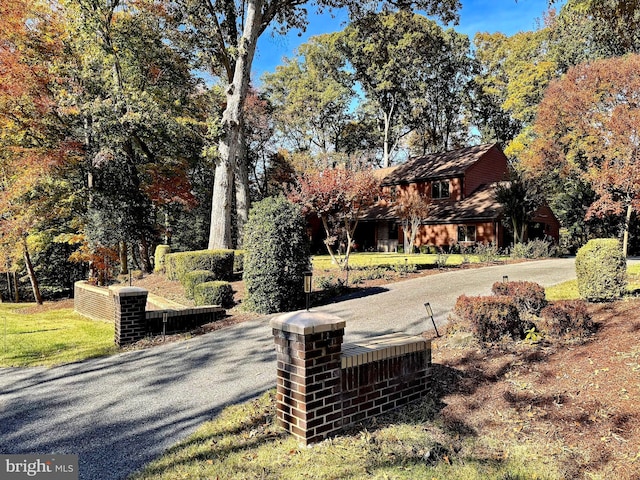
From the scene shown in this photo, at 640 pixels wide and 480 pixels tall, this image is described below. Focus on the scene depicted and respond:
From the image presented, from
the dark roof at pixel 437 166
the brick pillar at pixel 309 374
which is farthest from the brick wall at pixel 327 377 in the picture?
the dark roof at pixel 437 166

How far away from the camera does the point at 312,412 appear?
353cm

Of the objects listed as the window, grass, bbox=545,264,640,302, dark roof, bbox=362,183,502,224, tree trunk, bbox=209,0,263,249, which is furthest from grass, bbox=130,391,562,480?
the window

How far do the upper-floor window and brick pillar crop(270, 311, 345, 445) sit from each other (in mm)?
27480

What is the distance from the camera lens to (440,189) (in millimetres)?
29656

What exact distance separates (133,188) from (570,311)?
19385 millimetres

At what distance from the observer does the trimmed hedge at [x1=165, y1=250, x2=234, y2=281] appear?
503 inches

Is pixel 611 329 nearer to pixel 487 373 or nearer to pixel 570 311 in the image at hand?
A: pixel 570 311

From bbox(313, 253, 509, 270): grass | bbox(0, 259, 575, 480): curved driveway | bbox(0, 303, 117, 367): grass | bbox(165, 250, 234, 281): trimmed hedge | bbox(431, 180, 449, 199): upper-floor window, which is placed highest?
bbox(431, 180, 449, 199): upper-floor window

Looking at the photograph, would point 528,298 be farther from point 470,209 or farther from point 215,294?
point 470,209

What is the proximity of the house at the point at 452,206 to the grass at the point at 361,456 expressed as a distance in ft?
69.7

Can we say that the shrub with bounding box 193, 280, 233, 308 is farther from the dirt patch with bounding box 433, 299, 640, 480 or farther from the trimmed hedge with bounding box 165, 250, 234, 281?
the dirt patch with bounding box 433, 299, 640, 480

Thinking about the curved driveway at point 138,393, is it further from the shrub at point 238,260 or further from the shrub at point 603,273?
the shrub at point 238,260

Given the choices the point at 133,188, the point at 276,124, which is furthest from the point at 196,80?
the point at 276,124

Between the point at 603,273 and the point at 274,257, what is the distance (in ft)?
20.8
